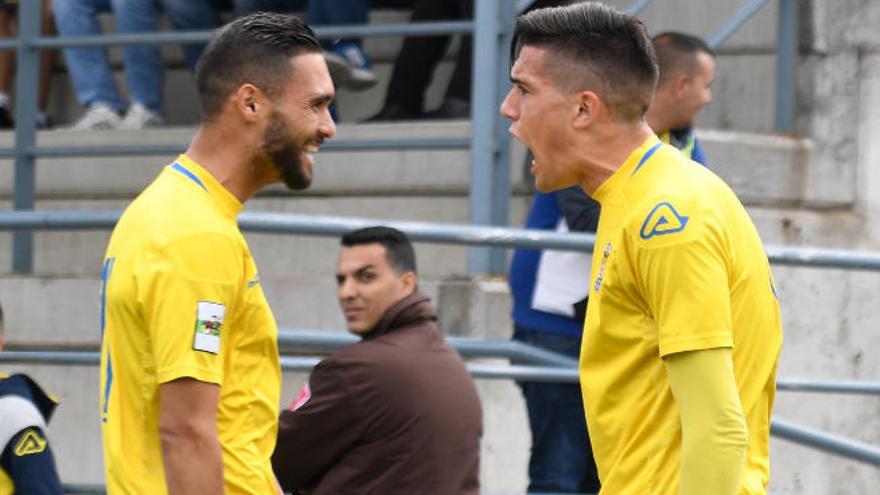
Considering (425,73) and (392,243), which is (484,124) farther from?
(392,243)

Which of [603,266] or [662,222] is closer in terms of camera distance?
[662,222]

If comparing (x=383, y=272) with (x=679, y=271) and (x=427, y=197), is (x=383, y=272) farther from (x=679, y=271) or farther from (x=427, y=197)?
(x=679, y=271)

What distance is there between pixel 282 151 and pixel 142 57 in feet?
17.1

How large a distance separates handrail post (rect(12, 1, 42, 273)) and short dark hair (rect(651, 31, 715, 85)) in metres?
3.46

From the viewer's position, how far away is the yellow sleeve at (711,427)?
10.8ft

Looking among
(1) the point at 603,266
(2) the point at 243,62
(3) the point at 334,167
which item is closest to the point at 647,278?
(1) the point at 603,266

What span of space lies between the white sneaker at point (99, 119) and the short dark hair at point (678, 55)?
362cm

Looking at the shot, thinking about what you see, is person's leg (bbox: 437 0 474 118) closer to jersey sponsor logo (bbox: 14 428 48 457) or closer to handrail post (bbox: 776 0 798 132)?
handrail post (bbox: 776 0 798 132)

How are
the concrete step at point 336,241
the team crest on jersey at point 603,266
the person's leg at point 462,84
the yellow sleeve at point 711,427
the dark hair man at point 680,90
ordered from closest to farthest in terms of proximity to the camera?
the yellow sleeve at point 711,427
the team crest on jersey at point 603,266
the dark hair man at point 680,90
the concrete step at point 336,241
the person's leg at point 462,84

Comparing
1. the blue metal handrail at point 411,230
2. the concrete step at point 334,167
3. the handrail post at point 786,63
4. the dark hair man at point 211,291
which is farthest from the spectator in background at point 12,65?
the dark hair man at point 211,291

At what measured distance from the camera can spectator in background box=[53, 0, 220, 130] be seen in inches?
362

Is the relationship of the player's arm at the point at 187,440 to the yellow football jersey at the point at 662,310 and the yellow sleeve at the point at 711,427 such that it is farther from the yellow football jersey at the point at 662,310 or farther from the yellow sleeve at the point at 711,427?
the yellow sleeve at the point at 711,427

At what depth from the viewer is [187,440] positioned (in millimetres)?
3920

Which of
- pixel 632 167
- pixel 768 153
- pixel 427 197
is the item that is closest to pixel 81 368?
pixel 427 197
